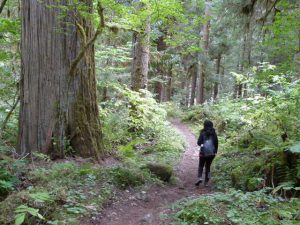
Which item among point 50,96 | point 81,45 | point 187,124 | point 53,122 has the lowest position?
point 187,124

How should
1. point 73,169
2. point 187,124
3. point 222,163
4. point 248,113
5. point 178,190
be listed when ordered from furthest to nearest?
point 187,124
point 248,113
point 222,163
point 178,190
point 73,169

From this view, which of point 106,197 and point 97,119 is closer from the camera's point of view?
point 106,197

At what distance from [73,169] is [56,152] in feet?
3.23

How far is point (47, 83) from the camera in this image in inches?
270

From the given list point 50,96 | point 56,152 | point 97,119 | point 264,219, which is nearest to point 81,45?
point 50,96

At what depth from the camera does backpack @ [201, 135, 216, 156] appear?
7484mm

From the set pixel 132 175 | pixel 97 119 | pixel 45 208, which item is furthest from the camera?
pixel 97 119

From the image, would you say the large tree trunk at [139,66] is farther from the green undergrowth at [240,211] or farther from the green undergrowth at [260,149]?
the green undergrowth at [240,211]

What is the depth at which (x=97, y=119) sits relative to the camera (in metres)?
7.61

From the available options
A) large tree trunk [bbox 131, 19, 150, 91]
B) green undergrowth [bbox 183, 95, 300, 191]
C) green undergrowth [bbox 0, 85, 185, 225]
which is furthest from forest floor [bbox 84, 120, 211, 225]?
large tree trunk [bbox 131, 19, 150, 91]

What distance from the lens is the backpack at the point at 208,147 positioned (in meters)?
7.48

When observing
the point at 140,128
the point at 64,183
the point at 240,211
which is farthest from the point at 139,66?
the point at 240,211

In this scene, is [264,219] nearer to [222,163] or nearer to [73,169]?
[73,169]

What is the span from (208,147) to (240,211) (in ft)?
10.7
